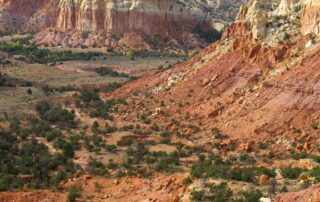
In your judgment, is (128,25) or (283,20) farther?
(128,25)

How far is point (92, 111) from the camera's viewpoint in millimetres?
42594

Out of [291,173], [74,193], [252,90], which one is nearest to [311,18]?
[252,90]

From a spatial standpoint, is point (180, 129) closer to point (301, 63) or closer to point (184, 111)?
point (184, 111)

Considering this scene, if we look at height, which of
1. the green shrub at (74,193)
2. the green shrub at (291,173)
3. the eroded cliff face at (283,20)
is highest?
the eroded cliff face at (283,20)

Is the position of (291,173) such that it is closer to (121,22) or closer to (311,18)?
(311,18)

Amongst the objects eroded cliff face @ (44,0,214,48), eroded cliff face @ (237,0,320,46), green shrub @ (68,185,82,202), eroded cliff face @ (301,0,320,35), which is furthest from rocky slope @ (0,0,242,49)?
green shrub @ (68,185,82,202)

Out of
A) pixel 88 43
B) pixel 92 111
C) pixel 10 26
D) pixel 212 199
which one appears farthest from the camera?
pixel 10 26

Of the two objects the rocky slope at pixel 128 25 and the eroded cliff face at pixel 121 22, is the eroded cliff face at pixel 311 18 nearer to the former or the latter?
the rocky slope at pixel 128 25

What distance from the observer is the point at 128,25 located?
93.2 meters

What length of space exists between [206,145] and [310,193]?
16.0 m

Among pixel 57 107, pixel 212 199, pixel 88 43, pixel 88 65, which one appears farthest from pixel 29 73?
pixel 212 199

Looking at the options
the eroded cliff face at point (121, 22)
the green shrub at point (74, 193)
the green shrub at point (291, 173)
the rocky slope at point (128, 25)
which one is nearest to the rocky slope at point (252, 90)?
the green shrub at point (74, 193)

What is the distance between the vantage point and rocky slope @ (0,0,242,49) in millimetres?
92750

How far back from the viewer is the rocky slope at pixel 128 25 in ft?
304
